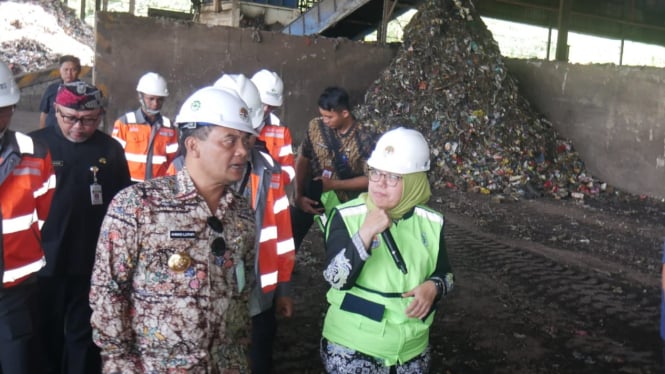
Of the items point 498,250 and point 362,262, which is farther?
point 498,250

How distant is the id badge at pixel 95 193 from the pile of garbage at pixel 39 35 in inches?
609

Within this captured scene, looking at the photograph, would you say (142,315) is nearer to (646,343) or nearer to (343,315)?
(343,315)

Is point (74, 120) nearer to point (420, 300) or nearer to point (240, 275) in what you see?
point (240, 275)

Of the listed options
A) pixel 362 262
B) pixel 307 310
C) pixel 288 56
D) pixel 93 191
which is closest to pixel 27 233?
pixel 93 191

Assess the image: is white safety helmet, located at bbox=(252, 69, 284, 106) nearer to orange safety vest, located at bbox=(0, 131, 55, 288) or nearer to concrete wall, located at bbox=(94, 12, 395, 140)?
orange safety vest, located at bbox=(0, 131, 55, 288)

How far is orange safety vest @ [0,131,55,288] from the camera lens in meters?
2.91

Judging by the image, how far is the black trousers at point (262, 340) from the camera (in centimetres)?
321

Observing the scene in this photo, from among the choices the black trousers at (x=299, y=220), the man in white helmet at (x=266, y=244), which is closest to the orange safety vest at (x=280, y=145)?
the black trousers at (x=299, y=220)

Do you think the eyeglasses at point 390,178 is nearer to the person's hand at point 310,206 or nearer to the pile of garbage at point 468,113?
the person's hand at point 310,206

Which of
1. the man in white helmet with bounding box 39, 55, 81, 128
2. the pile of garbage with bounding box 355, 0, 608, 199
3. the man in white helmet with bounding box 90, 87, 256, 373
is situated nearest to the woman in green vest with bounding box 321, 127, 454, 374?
the man in white helmet with bounding box 90, 87, 256, 373

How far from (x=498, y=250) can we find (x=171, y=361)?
5.51 m

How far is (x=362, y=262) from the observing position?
91.8 inches

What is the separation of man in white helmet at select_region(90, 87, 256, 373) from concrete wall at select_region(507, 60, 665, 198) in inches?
366

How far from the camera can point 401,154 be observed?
8.01 feet
